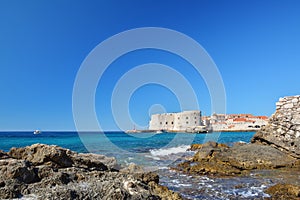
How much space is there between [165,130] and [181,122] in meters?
19.9

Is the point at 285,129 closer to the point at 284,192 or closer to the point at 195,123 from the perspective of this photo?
the point at 284,192

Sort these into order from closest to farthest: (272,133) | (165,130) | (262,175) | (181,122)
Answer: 1. (262,175)
2. (272,133)
3. (181,122)
4. (165,130)

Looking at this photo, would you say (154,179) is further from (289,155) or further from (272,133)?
(272,133)

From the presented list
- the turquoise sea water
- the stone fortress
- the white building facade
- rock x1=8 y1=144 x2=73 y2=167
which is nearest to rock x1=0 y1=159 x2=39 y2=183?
rock x1=8 y1=144 x2=73 y2=167

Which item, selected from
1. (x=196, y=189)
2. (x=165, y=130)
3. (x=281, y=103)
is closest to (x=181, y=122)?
(x=165, y=130)

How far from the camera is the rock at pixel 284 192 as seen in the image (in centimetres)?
662

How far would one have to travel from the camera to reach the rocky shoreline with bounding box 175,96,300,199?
11570 mm

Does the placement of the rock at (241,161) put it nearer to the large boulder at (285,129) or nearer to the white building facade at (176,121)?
the large boulder at (285,129)

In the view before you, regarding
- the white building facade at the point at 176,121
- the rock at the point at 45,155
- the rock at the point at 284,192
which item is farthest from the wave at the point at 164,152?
the white building facade at the point at 176,121

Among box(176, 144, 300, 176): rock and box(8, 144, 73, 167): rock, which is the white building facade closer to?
box(176, 144, 300, 176): rock

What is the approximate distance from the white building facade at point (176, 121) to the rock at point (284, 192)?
84800mm

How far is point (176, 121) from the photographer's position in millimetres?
101312

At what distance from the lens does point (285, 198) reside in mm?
6547

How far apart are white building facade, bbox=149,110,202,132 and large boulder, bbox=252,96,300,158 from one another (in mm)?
75245
